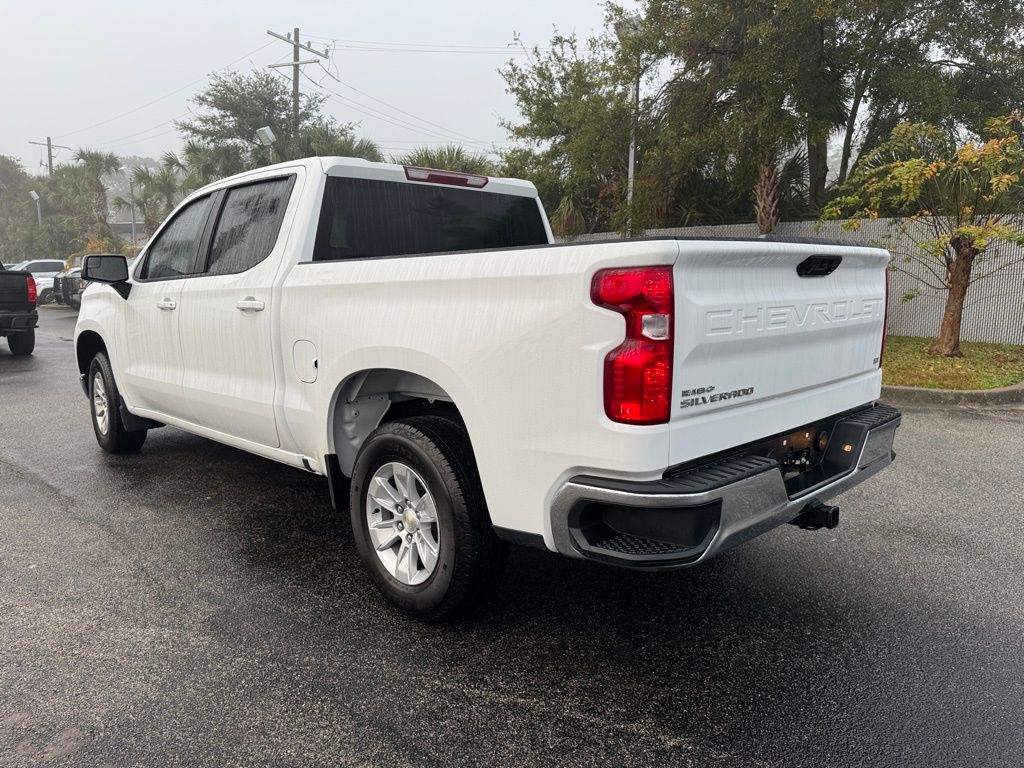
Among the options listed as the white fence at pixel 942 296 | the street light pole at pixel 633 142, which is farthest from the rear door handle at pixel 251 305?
the street light pole at pixel 633 142

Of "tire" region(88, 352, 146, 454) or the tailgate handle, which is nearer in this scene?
the tailgate handle

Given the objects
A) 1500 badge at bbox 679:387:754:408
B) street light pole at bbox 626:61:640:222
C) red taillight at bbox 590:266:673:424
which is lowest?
1500 badge at bbox 679:387:754:408

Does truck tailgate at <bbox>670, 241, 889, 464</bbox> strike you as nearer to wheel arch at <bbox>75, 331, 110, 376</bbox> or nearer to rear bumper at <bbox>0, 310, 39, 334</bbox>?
wheel arch at <bbox>75, 331, 110, 376</bbox>

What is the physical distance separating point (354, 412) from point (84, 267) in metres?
A: 2.66

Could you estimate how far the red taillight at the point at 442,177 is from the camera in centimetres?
414

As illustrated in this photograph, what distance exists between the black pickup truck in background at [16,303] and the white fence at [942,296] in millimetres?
11447

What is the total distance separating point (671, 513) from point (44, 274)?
3314 centimetres

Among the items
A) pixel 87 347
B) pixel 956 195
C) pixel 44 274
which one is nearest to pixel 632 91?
pixel 956 195

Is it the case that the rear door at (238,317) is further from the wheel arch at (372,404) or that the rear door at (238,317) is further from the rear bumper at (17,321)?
the rear bumper at (17,321)

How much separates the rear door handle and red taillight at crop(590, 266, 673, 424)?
208 cm

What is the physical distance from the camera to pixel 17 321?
12477 millimetres

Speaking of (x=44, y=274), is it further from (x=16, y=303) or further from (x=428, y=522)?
(x=428, y=522)

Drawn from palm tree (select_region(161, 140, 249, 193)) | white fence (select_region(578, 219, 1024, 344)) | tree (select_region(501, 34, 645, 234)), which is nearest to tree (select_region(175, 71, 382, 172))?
palm tree (select_region(161, 140, 249, 193))

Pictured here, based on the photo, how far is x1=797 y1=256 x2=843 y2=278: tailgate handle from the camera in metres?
2.90
